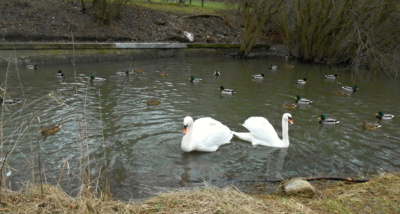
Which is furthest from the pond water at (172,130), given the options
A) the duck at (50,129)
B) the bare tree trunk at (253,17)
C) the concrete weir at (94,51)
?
the bare tree trunk at (253,17)

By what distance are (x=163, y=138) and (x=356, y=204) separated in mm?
4565

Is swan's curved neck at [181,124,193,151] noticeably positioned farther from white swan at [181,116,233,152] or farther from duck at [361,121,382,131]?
duck at [361,121,382,131]

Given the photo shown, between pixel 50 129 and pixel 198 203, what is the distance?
502cm

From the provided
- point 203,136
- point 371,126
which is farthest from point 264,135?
point 371,126

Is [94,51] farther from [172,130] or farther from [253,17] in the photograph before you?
[172,130]

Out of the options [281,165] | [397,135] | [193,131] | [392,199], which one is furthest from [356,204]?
[397,135]

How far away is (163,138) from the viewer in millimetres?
8117

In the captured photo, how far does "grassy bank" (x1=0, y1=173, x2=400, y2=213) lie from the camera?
382cm

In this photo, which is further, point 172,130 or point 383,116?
point 383,116

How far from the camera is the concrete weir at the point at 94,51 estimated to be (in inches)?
626

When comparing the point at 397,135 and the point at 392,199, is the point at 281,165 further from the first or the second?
the point at 397,135

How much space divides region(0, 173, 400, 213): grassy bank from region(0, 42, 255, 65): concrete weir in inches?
423

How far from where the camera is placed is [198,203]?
407 cm

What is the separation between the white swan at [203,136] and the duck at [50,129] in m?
2.92
